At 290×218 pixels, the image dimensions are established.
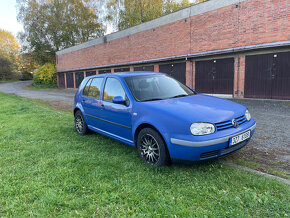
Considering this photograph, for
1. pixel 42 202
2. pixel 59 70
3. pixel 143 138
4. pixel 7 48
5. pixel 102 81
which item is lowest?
pixel 42 202

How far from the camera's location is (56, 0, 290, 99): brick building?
11.5 m

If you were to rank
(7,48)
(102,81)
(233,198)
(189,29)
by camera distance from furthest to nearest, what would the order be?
(7,48) < (189,29) < (102,81) < (233,198)

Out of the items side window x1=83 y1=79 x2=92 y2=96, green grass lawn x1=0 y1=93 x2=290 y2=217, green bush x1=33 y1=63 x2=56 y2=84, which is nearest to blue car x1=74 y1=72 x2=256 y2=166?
green grass lawn x1=0 y1=93 x2=290 y2=217

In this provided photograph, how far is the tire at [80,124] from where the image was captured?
17.8 ft

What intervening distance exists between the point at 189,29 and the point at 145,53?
212 inches

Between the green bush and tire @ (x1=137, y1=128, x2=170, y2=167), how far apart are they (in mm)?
39226

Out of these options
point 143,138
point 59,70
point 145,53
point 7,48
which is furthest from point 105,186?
point 7,48

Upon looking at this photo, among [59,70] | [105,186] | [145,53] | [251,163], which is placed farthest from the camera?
[59,70]

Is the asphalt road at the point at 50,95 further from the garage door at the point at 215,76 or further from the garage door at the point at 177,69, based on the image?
the garage door at the point at 215,76

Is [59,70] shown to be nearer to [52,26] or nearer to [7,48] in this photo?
[52,26]

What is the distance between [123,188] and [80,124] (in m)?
3.23

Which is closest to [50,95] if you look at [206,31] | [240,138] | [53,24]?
[206,31]

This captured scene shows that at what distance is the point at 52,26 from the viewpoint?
37.6 metres

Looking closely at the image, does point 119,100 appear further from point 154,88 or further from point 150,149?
point 150,149
